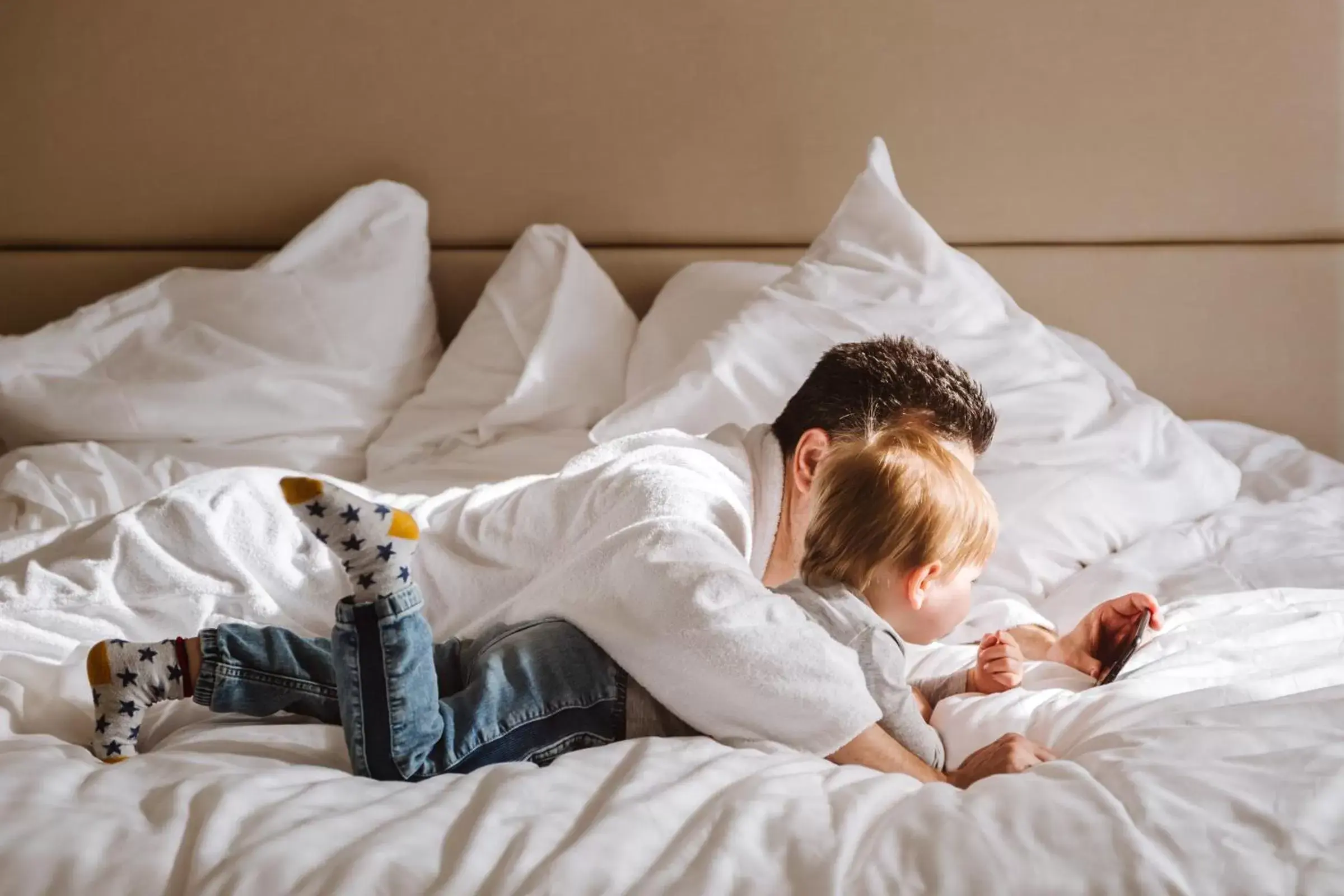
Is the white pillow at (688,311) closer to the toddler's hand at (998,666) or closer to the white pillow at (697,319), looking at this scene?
the white pillow at (697,319)

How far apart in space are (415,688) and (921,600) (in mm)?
465

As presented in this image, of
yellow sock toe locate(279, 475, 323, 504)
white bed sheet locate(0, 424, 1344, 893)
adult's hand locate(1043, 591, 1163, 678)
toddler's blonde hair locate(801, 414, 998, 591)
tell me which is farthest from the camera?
adult's hand locate(1043, 591, 1163, 678)

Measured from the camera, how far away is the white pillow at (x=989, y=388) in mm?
1506

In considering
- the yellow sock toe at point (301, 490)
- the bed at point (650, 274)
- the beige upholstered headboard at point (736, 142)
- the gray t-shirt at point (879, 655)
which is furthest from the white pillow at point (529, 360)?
the yellow sock toe at point (301, 490)

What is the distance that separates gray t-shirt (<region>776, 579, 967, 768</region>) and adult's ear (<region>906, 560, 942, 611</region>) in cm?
4

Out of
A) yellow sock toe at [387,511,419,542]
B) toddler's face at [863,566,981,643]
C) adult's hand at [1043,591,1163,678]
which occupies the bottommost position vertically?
adult's hand at [1043,591,1163,678]

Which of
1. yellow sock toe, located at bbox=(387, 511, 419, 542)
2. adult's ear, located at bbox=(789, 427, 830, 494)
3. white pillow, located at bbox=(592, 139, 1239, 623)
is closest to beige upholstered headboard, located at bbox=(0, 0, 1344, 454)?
white pillow, located at bbox=(592, 139, 1239, 623)

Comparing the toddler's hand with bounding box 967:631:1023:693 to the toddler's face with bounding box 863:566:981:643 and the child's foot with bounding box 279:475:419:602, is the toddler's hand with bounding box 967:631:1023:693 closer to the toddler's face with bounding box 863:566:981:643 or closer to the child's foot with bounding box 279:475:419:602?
the toddler's face with bounding box 863:566:981:643

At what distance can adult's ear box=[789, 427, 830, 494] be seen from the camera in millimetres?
1224

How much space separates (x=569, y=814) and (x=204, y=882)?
0.74 ft

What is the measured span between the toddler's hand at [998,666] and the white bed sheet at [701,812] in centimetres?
8

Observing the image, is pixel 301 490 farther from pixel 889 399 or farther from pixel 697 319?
pixel 697 319

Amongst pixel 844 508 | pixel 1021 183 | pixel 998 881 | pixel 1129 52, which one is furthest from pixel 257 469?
pixel 1129 52

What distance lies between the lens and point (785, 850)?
72 cm
